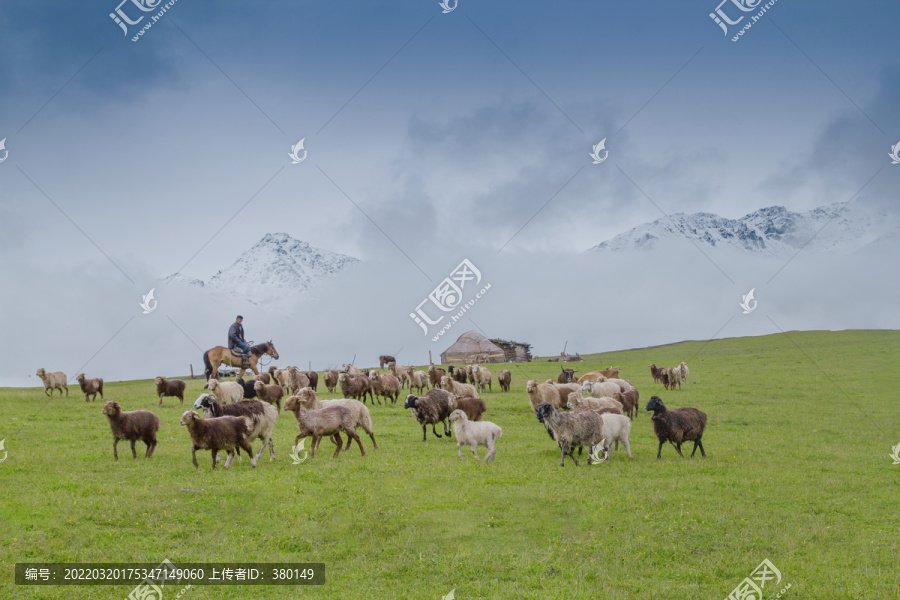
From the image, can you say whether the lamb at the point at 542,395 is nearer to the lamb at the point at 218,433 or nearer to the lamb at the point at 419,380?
the lamb at the point at 419,380

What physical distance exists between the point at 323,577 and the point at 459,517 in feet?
10.5

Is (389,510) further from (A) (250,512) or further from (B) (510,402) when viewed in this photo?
(B) (510,402)

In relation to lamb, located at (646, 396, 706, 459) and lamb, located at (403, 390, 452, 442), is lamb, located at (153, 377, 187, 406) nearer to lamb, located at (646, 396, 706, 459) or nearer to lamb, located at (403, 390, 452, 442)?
lamb, located at (403, 390, 452, 442)

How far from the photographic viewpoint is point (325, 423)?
56.2 ft

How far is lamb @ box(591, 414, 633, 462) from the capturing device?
57.3ft

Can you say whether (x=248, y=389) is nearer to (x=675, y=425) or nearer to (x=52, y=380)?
(x=52, y=380)

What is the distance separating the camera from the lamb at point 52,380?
34156mm

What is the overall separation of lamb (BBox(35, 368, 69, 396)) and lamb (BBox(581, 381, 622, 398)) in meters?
26.5

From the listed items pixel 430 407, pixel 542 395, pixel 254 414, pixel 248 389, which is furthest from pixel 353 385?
pixel 254 414

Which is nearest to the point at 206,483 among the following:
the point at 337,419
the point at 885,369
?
the point at 337,419

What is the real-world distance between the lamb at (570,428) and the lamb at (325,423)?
500 centimetres

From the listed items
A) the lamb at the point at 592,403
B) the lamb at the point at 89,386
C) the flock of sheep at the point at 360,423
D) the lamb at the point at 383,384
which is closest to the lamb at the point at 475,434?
the flock of sheep at the point at 360,423
